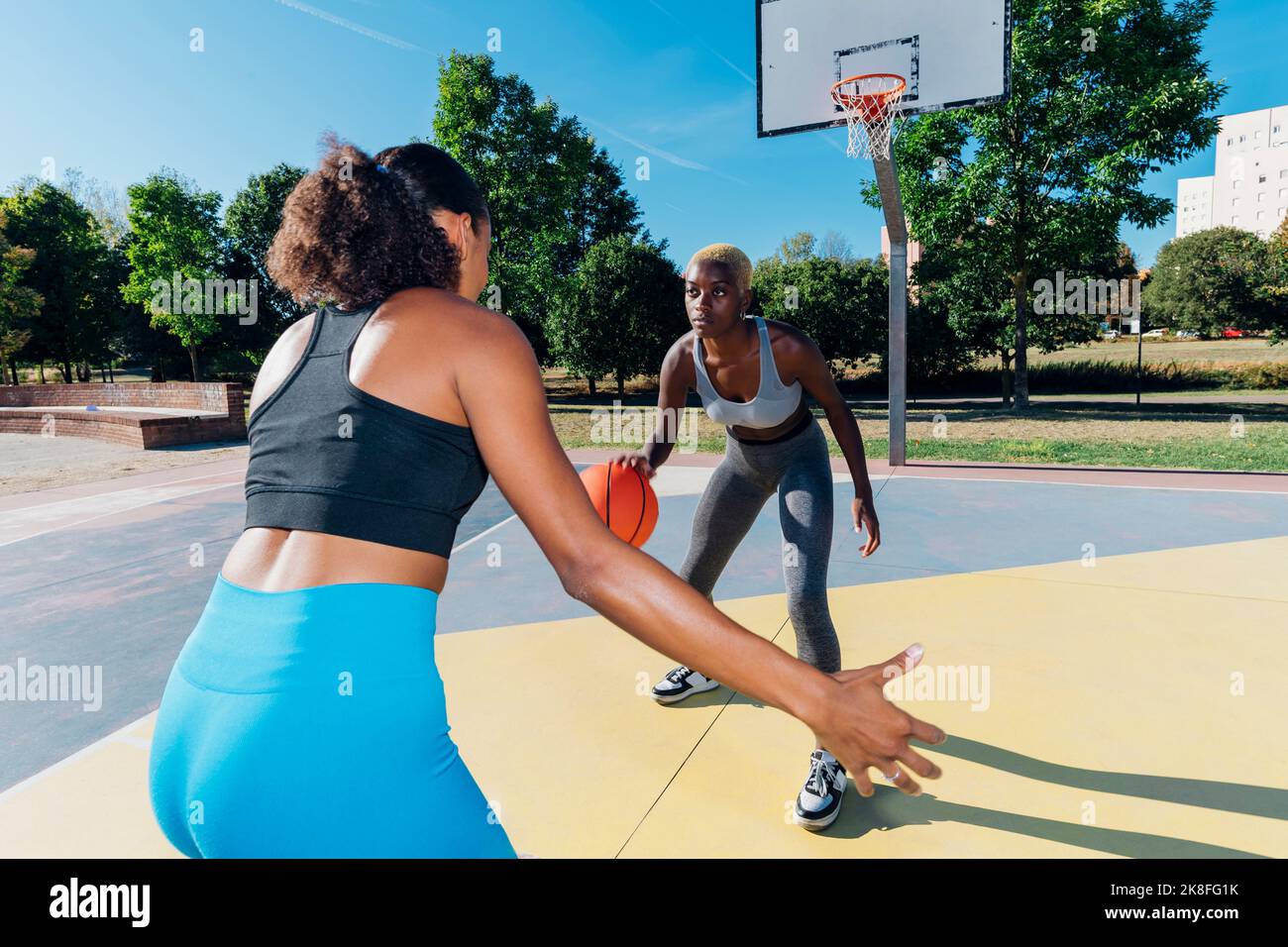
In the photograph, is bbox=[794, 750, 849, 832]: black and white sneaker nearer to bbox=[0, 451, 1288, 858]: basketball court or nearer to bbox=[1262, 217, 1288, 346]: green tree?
bbox=[0, 451, 1288, 858]: basketball court

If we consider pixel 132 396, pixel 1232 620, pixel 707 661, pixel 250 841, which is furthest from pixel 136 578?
pixel 132 396

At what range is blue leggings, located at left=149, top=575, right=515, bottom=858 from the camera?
1.05 metres

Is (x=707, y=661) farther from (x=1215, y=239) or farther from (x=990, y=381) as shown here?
(x=1215, y=239)

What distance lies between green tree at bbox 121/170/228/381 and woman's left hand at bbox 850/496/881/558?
101ft

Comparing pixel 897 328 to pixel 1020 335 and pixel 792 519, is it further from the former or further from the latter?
pixel 1020 335

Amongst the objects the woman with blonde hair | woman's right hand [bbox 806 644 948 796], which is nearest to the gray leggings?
the woman with blonde hair

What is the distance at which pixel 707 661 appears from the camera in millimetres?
1067

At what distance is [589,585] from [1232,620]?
16.3 feet

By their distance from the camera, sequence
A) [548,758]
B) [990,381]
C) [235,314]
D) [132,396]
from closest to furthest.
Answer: [548,758], [132,396], [990,381], [235,314]

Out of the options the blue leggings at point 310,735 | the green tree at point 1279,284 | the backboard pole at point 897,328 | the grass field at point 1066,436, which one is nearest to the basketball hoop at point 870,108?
the backboard pole at point 897,328

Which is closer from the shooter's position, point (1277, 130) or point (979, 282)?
point (979, 282)

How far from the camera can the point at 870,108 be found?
971cm

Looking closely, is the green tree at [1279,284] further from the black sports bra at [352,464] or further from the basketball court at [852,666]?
the black sports bra at [352,464]
